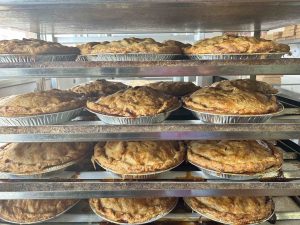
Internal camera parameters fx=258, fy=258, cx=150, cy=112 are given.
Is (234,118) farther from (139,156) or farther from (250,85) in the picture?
(250,85)

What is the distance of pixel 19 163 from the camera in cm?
150

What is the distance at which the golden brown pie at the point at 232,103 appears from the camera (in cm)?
133

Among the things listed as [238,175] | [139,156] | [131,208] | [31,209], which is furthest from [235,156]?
[31,209]

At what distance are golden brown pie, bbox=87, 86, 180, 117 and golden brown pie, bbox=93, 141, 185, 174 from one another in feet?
0.93

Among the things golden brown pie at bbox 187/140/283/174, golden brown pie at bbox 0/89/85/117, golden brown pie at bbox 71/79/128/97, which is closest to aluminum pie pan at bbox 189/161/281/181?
golden brown pie at bbox 187/140/283/174

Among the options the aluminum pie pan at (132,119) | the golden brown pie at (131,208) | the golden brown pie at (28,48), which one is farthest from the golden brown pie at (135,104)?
the golden brown pie at (131,208)

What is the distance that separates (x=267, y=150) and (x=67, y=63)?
4.08 ft

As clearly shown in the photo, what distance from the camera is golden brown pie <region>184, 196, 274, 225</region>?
4.73 feet

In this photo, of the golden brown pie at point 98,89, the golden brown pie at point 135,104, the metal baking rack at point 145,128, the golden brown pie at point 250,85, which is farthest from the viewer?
the golden brown pie at point 98,89

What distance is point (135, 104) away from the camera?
140 centimetres

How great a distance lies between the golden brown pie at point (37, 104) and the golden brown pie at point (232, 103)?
0.67 meters

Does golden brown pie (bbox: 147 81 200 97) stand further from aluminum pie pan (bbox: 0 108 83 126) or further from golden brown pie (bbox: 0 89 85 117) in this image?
aluminum pie pan (bbox: 0 108 83 126)

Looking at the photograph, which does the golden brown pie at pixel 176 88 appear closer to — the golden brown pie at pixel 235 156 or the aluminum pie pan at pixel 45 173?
the golden brown pie at pixel 235 156

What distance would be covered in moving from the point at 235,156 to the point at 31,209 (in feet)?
4.09
